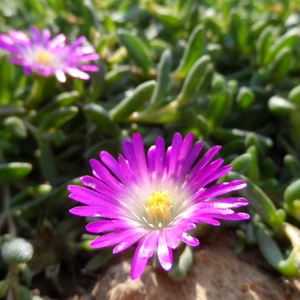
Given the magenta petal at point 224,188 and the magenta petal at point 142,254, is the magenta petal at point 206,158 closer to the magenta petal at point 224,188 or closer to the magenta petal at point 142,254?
the magenta petal at point 224,188

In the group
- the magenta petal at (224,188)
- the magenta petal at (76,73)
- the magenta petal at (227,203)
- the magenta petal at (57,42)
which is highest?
the magenta petal at (57,42)

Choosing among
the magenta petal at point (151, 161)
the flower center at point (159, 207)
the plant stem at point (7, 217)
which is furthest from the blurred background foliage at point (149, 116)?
the magenta petal at point (151, 161)

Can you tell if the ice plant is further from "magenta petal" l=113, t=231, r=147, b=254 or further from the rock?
the rock

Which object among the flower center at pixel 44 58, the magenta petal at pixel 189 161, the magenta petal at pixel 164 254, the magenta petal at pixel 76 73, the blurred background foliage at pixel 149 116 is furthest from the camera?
the flower center at pixel 44 58

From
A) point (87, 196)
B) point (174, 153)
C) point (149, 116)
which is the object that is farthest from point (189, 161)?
point (149, 116)

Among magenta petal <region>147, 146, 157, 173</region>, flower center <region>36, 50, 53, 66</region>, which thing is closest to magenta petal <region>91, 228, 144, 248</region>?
magenta petal <region>147, 146, 157, 173</region>

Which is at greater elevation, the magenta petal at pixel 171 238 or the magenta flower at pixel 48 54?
the magenta flower at pixel 48 54

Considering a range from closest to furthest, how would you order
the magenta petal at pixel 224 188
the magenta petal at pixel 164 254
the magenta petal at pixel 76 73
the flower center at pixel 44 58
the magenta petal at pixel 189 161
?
the magenta petal at pixel 164 254
the magenta petal at pixel 224 188
the magenta petal at pixel 189 161
the magenta petal at pixel 76 73
the flower center at pixel 44 58

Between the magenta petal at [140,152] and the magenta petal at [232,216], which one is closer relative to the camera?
the magenta petal at [232,216]
